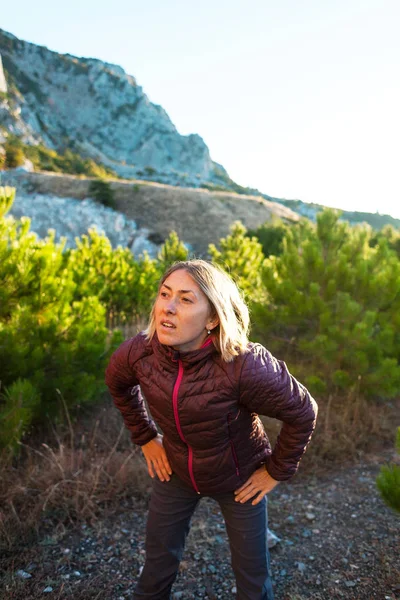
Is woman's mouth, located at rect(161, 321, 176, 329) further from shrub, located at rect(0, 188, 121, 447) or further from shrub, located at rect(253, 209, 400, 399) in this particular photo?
shrub, located at rect(253, 209, 400, 399)

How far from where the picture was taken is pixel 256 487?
5.28 feet

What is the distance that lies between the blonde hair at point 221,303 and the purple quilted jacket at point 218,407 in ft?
0.15

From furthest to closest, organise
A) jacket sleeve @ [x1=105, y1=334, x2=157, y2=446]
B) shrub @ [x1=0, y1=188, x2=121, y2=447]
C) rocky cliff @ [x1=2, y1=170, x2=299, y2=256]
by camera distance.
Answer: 1. rocky cliff @ [x1=2, y1=170, x2=299, y2=256]
2. shrub @ [x1=0, y1=188, x2=121, y2=447]
3. jacket sleeve @ [x1=105, y1=334, x2=157, y2=446]

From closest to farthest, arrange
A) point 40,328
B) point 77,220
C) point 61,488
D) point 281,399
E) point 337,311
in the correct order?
1. point 281,399
2. point 61,488
3. point 40,328
4. point 337,311
5. point 77,220

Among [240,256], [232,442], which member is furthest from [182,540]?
[240,256]

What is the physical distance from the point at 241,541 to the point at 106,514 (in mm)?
1515

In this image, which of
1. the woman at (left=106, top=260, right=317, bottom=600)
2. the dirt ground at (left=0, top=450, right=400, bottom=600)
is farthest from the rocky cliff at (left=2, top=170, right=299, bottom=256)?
the woman at (left=106, top=260, right=317, bottom=600)

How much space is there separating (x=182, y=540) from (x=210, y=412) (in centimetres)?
71

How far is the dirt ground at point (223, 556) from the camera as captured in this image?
82.9 inches

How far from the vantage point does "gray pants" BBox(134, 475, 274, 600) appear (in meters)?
1.60

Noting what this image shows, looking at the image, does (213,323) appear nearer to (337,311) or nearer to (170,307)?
(170,307)

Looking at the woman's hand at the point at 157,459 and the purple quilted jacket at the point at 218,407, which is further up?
the purple quilted jacket at the point at 218,407

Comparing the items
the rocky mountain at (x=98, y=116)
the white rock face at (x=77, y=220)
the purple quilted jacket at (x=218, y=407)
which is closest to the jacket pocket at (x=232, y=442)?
the purple quilted jacket at (x=218, y=407)

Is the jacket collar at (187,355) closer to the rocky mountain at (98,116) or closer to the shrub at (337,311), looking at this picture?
the shrub at (337,311)
